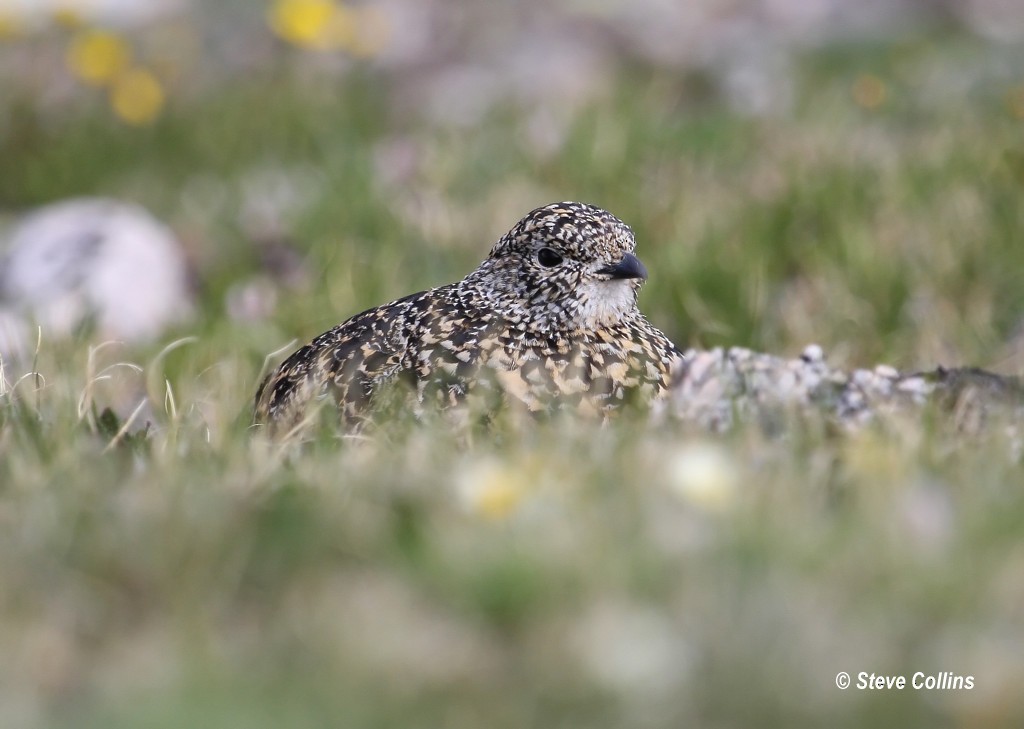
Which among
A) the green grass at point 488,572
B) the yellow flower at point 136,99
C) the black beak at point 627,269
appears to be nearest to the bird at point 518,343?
the black beak at point 627,269

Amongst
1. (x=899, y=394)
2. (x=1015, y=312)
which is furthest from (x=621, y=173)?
(x=899, y=394)

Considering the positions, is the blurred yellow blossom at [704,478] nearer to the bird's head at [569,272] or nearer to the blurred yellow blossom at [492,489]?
the blurred yellow blossom at [492,489]

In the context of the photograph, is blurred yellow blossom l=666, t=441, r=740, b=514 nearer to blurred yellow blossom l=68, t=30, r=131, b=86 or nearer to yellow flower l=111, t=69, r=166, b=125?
blurred yellow blossom l=68, t=30, r=131, b=86

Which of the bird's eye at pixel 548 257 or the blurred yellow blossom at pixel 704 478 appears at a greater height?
the bird's eye at pixel 548 257

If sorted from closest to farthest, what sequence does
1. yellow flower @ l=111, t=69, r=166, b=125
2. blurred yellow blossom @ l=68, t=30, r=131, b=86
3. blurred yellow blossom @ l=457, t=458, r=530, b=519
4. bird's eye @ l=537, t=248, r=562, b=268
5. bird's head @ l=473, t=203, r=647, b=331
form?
blurred yellow blossom @ l=457, t=458, r=530, b=519
bird's head @ l=473, t=203, r=647, b=331
bird's eye @ l=537, t=248, r=562, b=268
blurred yellow blossom @ l=68, t=30, r=131, b=86
yellow flower @ l=111, t=69, r=166, b=125

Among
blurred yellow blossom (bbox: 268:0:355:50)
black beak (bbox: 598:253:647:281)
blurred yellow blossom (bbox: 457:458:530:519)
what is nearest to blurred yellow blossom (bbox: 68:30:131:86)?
blurred yellow blossom (bbox: 268:0:355:50)

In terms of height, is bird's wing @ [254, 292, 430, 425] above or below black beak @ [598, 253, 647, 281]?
below

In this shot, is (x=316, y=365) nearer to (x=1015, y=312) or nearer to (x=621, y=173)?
(x=1015, y=312)
